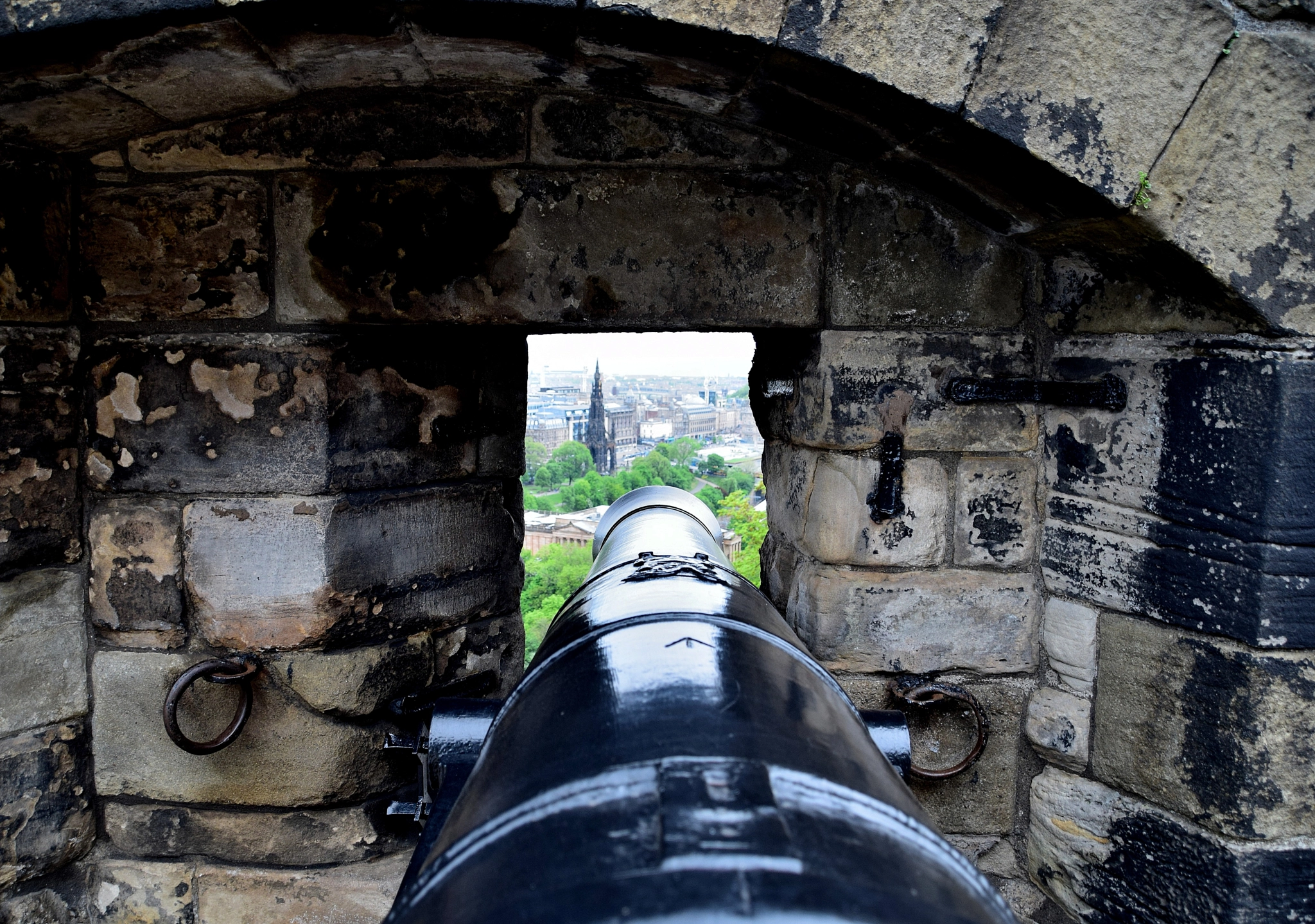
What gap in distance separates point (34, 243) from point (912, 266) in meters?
1.85

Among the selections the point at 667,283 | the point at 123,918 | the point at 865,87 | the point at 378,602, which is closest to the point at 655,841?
the point at 865,87

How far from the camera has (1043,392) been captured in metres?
1.73

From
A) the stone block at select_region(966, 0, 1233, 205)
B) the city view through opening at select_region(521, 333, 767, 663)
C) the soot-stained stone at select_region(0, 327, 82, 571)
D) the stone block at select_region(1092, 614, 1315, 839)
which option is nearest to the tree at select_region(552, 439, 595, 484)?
the city view through opening at select_region(521, 333, 767, 663)

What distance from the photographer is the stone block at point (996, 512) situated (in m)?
1.82

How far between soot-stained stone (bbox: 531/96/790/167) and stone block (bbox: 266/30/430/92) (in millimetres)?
261

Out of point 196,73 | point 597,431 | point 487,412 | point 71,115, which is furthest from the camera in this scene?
point 597,431

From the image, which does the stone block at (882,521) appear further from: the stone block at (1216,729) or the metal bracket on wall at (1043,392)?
the stone block at (1216,729)

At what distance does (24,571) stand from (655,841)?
5.87ft

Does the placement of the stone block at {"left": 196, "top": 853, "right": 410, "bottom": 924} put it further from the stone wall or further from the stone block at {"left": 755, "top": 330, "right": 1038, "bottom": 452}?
the stone block at {"left": 755, "top": 330, "right": 1038, "bottom": 452}

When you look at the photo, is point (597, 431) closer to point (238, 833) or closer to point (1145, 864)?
point (238, 833)

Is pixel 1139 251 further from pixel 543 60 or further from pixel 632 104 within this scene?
pixel 543 60

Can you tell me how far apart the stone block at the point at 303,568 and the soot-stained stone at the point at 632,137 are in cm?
87

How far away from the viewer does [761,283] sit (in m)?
1.73

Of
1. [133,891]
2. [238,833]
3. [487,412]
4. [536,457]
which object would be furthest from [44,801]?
[536,457]
